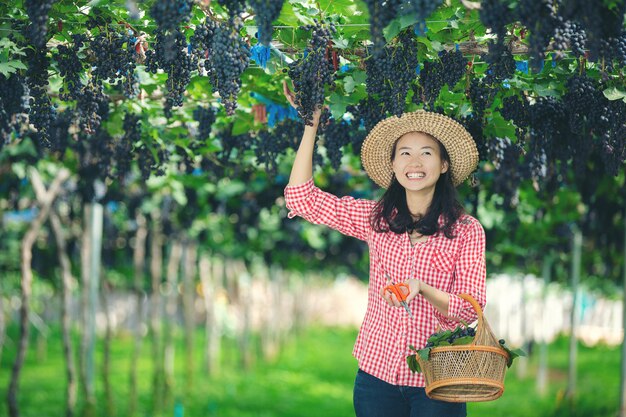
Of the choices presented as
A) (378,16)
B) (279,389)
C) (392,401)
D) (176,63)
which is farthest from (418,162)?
(279,389)

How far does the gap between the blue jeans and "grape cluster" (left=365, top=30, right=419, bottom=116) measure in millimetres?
1379

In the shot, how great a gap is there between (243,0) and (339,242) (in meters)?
13.1

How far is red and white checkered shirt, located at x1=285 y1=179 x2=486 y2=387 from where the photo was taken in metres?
4.23

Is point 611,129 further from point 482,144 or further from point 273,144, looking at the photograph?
point 273,144

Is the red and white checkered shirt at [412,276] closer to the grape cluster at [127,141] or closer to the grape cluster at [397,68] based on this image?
the grape cluster at [397,68]

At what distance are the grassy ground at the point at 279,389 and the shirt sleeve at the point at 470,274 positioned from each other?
7553mm

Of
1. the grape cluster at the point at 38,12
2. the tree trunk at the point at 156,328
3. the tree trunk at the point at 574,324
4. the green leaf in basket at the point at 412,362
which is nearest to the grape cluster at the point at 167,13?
the grape cluster at the point at 38,12

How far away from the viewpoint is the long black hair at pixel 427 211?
4.35 m

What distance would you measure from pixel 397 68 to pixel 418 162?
0.52 metres

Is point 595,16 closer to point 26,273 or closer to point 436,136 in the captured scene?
point 436,136

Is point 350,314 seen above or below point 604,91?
below

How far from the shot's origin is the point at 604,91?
16.4 feet

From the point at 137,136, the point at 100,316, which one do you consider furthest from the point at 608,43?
the point at 100,316

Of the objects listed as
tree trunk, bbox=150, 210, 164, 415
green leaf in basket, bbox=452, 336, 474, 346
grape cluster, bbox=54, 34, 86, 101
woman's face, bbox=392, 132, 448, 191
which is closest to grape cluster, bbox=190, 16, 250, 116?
grape cluster, bbox=54, 34, 86, 101
